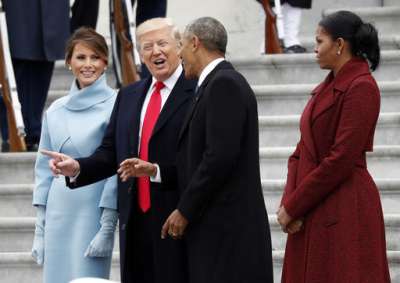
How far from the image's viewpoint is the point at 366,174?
625cm

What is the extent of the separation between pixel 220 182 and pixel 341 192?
0.57m

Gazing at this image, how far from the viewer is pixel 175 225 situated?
598 cm

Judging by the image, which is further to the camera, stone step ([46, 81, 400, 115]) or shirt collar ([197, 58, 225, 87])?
stone step ([46, 81, 400, 115])

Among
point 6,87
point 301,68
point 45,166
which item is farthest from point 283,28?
point 45,166

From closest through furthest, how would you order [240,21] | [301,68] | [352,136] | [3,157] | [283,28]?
[352,136]
[3,157]
[301,68]
[283,28]
[240,21]

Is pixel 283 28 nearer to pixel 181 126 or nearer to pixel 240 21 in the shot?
pixel 240 21

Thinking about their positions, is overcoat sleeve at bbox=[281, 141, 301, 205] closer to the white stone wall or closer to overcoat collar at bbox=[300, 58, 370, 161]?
overcoat collar at bbox=[300, 58, 370, 161]

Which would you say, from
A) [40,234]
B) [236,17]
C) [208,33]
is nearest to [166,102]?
[208,33]

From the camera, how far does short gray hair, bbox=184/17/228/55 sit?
607 centimetres

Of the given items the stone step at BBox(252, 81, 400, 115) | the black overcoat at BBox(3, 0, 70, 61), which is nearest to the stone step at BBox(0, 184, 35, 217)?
the black overcoat at BBox(3, 0, 70, 61)

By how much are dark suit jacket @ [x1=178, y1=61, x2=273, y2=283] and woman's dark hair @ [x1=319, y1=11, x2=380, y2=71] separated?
512 mm

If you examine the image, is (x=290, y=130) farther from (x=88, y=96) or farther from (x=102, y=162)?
(x=102, y=162)

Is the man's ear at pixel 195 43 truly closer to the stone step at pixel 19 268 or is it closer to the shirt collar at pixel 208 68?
the shirt collar at pixel 208 68

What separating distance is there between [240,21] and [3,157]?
310cm
